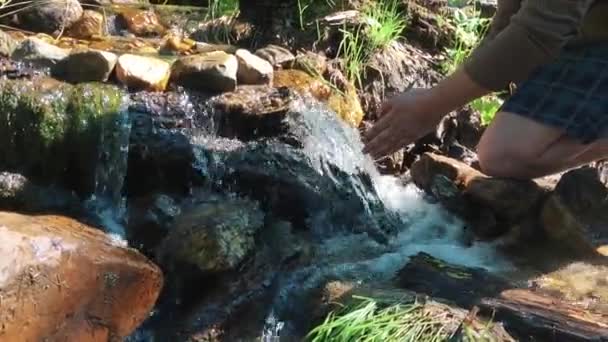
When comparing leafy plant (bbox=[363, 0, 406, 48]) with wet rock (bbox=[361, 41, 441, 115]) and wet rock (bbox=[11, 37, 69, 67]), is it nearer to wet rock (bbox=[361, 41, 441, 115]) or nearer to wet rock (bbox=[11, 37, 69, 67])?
wet rock (bbox=[361, 41, 441, 115])

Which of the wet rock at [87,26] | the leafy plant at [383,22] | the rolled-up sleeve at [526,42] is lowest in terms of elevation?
the wet rock at [87,26]

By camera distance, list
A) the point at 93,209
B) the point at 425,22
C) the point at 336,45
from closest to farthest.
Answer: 1. the point at 93,209
2. the point at 336,45
3. the point at 425,22

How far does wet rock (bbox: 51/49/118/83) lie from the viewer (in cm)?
384

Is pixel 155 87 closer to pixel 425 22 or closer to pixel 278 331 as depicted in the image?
pixel 278 331

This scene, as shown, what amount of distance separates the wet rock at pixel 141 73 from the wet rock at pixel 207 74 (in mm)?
56

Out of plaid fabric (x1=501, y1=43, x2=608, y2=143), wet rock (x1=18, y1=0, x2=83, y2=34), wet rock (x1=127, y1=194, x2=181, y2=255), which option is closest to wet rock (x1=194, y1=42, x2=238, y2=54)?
wet rock (x1=18, y1=0, x2=83, y2=34)

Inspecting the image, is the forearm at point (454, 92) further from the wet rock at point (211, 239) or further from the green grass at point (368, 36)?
the green grass at point (368, 36)

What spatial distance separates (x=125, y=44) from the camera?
4.67 metres

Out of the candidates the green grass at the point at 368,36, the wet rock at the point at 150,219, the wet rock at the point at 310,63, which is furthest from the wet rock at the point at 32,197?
the green grass at the point at 368,36

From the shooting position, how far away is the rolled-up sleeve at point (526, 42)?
257 centimetres

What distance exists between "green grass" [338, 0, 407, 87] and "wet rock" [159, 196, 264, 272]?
4.57 feet

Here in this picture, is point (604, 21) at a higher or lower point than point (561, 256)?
higher

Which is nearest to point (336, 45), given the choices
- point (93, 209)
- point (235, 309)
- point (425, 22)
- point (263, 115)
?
point (425, 22)

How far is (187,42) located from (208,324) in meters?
2.01
